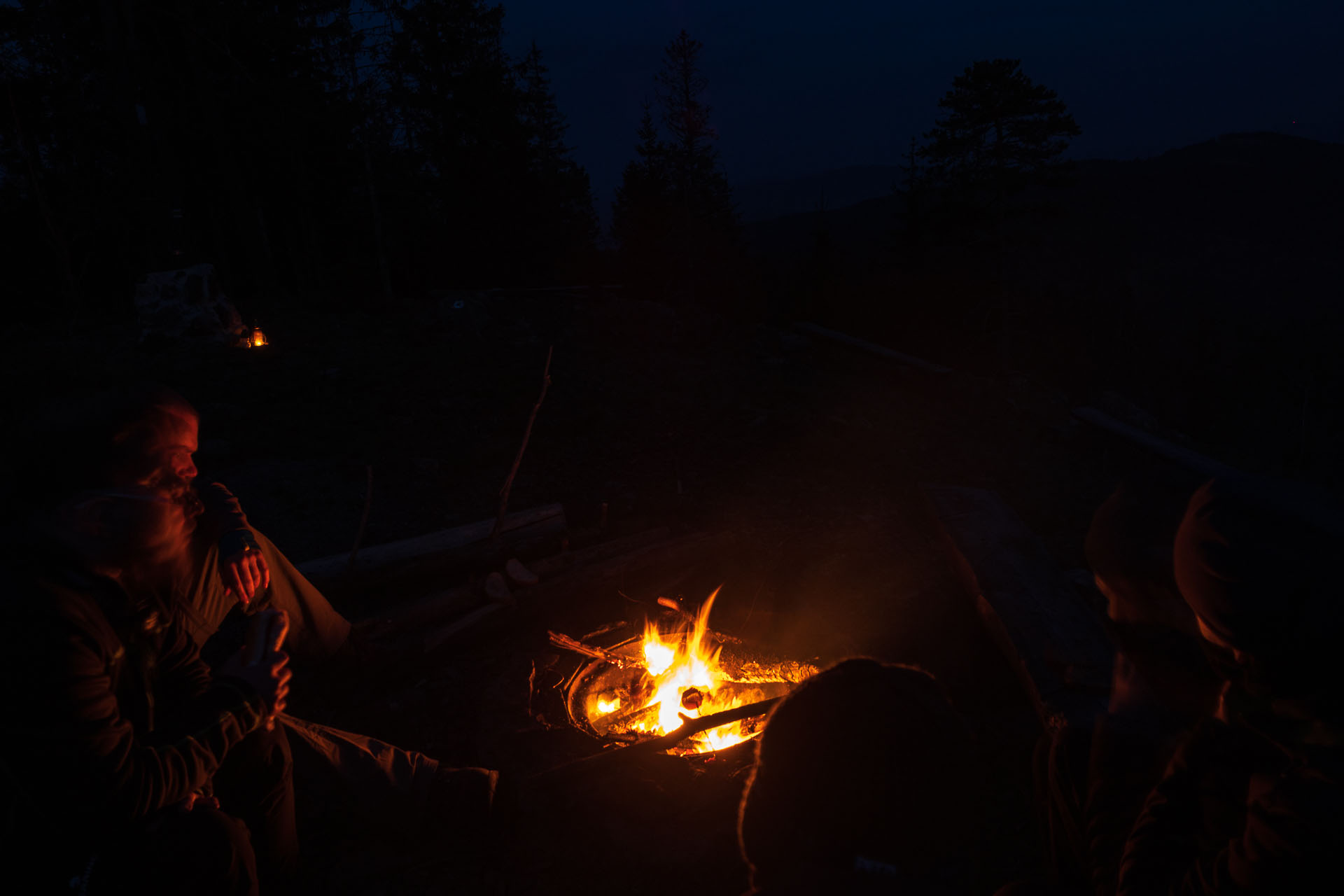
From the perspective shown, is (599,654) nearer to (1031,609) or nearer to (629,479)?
(1031,609)

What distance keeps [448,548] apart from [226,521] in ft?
7.73

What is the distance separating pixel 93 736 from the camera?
1809 millimetres

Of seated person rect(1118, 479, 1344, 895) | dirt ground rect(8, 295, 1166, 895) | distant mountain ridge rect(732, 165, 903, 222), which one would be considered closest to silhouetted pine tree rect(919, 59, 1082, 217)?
dirt ground rect(8, 295, 1166, 895)

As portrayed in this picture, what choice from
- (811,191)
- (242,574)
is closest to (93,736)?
(242,574)

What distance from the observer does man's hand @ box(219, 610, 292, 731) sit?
89.0 inches

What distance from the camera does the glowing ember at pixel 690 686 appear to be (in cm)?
397

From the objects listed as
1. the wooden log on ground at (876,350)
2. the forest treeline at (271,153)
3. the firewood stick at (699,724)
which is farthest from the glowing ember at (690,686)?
the forest treeline at (271,153)

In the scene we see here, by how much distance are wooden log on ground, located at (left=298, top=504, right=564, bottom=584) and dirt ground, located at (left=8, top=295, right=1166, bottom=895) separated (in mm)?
317

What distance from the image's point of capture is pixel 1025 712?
4.24 m

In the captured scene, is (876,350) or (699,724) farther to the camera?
(876,350)

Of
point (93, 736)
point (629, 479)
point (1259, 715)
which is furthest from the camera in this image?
point (629, 479)

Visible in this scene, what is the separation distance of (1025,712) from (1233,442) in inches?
733

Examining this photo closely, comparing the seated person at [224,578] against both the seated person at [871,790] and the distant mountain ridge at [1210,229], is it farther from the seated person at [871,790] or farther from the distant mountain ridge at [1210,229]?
the distant mountain ridge at [1210,229]

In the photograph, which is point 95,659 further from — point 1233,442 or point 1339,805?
point 1233,442
